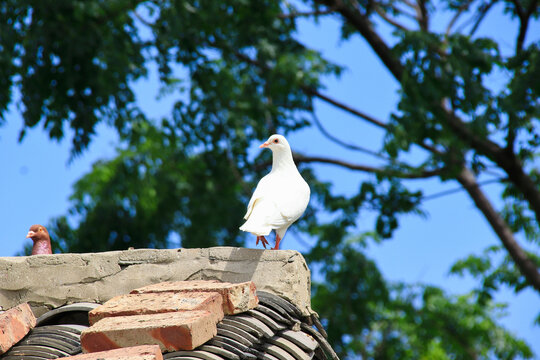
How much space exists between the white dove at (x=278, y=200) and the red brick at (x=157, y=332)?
0.66 m

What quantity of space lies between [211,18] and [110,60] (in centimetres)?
179

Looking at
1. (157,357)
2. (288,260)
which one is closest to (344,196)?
(288,260)

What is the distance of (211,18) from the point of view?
11070 mm

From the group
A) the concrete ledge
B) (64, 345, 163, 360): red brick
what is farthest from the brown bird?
(64, 345, 163, 360): red brick

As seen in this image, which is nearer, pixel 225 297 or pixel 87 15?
pixel 225 297

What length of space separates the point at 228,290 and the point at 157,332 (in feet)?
1.54

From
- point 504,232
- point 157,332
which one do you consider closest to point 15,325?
point 157,332

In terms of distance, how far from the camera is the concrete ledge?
3613 mm

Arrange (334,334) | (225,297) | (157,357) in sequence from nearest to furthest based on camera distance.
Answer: (157,357)
(225,297)
(334,334)

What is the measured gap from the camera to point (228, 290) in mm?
3105

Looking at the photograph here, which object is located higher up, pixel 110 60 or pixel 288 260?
pixel 110 60

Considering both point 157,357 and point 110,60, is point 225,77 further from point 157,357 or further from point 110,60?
point 157,357

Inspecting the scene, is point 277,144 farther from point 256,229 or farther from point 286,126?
point 286,126

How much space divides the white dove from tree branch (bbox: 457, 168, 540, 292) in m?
6.78
